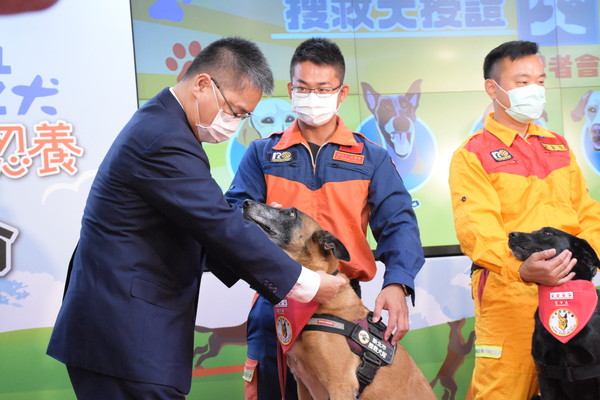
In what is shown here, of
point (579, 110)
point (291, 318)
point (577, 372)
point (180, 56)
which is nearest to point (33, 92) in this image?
point (180, 56)

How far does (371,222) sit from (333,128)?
0.46 m

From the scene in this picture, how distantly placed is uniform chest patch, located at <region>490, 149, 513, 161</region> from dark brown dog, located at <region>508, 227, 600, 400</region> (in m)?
0.39

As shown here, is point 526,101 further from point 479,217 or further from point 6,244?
point 6,244

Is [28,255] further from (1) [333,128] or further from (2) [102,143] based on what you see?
(1) [333,128]

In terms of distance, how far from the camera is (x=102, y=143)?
13.4 feet

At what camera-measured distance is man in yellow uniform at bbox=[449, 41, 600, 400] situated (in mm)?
2682

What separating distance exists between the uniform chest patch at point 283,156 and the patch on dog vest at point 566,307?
1.16 metres

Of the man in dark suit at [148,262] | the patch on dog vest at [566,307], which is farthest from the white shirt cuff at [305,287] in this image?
the patch on dog vest at [566,307]

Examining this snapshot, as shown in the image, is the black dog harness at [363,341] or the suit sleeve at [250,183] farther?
the suit sleeve at [250,183]

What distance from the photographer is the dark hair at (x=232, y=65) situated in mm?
2104

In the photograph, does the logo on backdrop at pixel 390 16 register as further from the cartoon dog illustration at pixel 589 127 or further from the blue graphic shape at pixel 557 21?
the cartoon dog illustration at pixel 589 127

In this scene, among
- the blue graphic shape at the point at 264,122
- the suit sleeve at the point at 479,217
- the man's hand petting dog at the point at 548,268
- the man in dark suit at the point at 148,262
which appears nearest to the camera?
the man in dark suit at the point at 148,262

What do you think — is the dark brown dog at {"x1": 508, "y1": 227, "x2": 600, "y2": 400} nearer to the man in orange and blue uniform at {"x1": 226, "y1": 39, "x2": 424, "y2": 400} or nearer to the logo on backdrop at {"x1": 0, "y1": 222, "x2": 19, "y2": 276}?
the man in orange and blue uniform at {"x1": 226, "y1": 39, "x2": 424, "y2": 400}

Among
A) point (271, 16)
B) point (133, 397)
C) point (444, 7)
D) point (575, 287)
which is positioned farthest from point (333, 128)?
point (444, 7)
